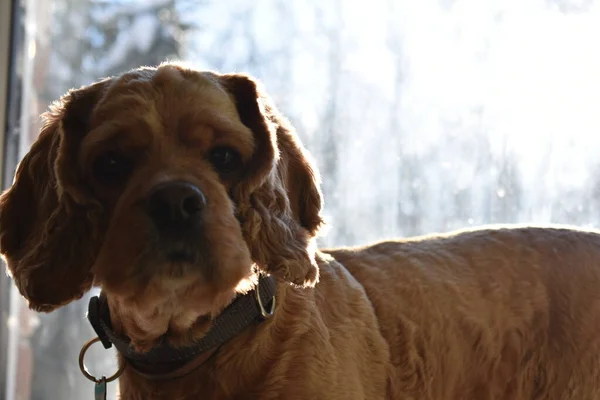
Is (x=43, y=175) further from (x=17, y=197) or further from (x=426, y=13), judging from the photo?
(x=426, y=13)

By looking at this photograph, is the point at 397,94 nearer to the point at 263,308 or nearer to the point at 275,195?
the point at 275,195

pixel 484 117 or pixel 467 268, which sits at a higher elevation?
pixel 484 117

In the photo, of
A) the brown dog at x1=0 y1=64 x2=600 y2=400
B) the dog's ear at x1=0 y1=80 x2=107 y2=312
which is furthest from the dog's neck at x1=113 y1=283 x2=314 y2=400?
the dog's ear at x1=0 y1=80 x2=107 y2=312

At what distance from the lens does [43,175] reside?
1.21 m

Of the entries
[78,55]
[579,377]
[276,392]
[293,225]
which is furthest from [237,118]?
[78,55]

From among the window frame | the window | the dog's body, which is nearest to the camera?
the dog's body

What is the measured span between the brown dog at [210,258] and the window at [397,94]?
1.27 feet

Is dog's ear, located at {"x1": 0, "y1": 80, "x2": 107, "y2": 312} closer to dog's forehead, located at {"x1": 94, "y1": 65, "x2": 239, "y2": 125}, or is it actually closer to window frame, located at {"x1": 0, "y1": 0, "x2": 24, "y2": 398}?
dog's forehead, located at {"x1": 94, "y1": 65, "x2": 239, "y2": 125}

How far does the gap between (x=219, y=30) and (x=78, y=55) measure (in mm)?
393

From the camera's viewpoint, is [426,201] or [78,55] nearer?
[426,201]

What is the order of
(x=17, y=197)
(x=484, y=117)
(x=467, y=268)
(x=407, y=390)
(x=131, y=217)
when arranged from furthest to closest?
(x=484, y=117), (x=467, y=268), (x=407, y=390), (x=17, y=197), (x=131, y=217)

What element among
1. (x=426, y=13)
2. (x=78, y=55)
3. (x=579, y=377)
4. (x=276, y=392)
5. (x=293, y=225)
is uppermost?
(x=426, y=13)

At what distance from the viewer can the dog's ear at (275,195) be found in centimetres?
116

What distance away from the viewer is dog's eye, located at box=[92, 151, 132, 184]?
1.10 metres
